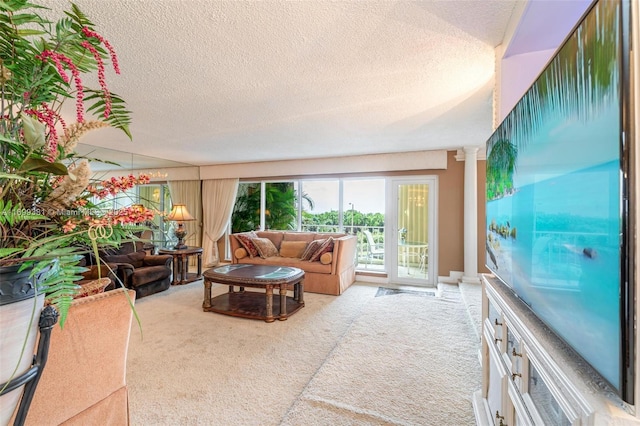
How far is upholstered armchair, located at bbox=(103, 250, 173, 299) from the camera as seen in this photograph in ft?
12.9

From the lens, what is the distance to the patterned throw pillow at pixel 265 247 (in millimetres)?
5047

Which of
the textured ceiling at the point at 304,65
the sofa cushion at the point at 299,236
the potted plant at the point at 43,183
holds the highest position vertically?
the textured ceiling at the point at 304,65

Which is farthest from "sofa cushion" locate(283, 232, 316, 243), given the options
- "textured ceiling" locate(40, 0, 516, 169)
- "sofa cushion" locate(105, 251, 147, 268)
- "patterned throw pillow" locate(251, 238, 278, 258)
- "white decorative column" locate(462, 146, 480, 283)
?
"white decorative column" locate(462, 146, 480, 283)

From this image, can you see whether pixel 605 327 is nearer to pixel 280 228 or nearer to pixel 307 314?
pixel 307 314

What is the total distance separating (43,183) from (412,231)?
5083 mm

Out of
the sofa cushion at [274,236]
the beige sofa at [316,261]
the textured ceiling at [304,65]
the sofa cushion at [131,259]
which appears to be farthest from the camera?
the sofa cushion at [274,236]

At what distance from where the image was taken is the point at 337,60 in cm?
197

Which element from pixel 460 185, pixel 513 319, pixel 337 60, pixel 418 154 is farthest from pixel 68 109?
pixel 460 185

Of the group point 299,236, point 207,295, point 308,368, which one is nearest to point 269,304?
point 207,295

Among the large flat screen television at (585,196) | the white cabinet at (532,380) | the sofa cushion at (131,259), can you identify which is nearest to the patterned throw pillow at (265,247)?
the sofa cushion at (131,259)

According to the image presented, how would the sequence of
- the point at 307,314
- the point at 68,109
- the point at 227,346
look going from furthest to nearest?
the point at 307,314 < the point at 68,109 < the point at 227,346

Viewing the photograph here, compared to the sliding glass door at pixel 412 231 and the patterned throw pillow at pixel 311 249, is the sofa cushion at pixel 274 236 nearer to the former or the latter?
the patterned throw pillow at pixel 311 249

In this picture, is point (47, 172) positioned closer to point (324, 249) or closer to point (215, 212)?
point (324, 249)

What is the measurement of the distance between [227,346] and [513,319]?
2.39 metres
